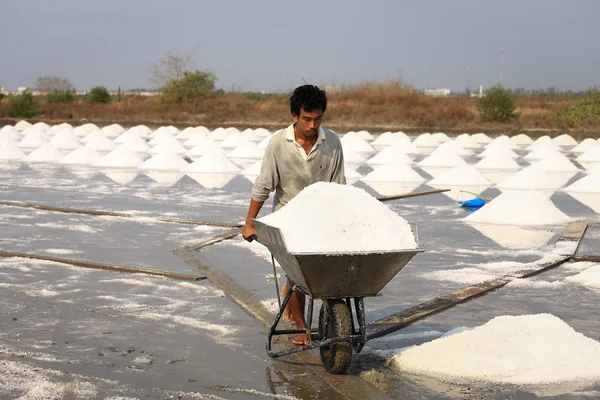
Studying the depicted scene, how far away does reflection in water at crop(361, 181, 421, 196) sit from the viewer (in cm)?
1256

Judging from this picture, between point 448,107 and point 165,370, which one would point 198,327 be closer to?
point 165,370

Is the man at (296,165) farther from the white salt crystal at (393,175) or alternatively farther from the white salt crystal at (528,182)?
the white salt crystal at (393,175)

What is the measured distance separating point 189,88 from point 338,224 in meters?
37.8

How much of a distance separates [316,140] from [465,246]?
12.9 ft

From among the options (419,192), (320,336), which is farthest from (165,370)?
(419,192)

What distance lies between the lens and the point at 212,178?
14289 mm

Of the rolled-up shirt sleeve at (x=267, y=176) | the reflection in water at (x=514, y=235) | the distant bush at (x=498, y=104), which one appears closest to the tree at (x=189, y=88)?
the distant bush at (x=498, y=104)

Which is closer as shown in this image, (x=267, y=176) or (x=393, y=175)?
(x=267, y=176)

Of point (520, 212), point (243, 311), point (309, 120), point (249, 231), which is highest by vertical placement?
point (309, 120)

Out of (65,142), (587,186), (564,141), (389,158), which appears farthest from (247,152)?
(564,141)

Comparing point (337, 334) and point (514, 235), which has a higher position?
point (337, 334)

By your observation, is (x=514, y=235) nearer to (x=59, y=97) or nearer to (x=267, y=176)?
(x=267, y=176)

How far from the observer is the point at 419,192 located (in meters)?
12.1

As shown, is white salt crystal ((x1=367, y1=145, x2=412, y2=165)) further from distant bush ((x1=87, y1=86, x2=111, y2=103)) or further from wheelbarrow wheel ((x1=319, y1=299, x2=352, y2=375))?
distant bush ((x1=87, y1=86, x2=111, y2=103))
